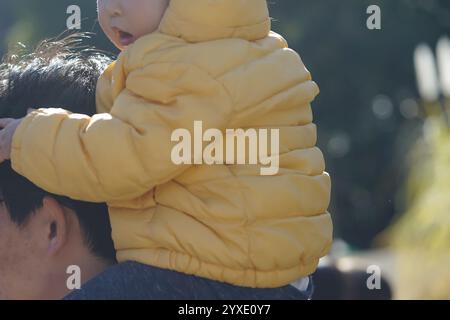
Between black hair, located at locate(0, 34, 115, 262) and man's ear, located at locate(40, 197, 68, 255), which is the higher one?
black hair, located at locate(0, 34, 115, 262)

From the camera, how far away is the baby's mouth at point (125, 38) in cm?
303

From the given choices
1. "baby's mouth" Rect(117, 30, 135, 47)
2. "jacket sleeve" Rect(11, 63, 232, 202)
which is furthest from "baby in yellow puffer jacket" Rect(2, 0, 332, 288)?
"baby's mouth" Rect(117, 30, 135, 47)

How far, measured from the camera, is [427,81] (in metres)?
11.0

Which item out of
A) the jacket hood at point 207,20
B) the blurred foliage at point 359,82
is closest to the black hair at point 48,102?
the jacket hood at point 207,20

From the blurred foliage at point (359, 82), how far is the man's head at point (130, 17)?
8160 mm

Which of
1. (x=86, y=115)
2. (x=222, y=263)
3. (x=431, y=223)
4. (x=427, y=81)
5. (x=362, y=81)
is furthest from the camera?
(x=362, y=81)

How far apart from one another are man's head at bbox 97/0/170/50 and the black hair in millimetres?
182

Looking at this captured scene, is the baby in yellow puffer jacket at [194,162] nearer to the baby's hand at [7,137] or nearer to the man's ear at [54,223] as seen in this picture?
the baby's hand at [7,137]

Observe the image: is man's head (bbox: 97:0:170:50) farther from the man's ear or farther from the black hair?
the man's ear

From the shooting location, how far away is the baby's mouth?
3025 mm

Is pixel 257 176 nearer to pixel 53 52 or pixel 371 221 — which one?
pixel 53 52

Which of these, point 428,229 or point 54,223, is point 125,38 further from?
point 428,229
